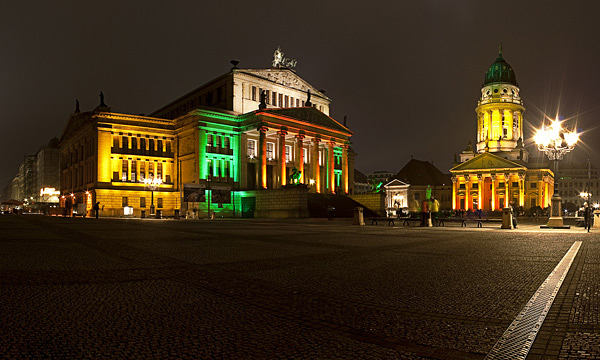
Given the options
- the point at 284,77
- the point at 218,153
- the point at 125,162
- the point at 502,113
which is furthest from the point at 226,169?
the point at 502,113

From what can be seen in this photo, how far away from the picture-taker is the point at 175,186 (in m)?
61.7

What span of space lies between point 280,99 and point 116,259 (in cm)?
5941

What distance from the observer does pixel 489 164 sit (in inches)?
3932

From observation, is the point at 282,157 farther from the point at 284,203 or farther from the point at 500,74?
the point at 500,74

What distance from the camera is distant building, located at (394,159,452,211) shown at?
113688 millimetres

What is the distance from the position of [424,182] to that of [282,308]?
382 feet

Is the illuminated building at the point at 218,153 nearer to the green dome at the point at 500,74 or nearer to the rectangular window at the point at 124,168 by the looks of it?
the rectangular window at the point at 124,168

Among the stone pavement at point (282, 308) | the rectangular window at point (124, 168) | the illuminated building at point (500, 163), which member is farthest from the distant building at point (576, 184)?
the stone pavement at point (282, 308)

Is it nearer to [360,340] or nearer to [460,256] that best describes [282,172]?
[460,256]

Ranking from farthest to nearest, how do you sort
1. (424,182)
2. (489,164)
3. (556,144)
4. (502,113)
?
(424,182)
(502,113)
(489,164)
(556,144)

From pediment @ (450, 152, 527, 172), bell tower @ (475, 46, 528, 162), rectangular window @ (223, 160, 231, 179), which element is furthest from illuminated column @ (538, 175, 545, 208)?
rectangular window @ (223, 160, 231, 179)

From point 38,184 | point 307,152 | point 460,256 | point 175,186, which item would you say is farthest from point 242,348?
point 38,184

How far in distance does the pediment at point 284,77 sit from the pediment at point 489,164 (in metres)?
49.3

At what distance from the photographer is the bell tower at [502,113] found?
342 ft
